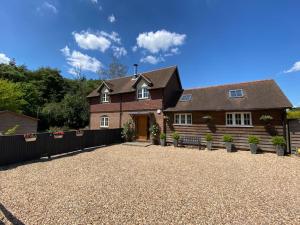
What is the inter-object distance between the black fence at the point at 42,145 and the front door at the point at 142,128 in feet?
14.2

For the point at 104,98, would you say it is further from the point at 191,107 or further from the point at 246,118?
the point at 246,118

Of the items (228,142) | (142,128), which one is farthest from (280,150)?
(142,128)

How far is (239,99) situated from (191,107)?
12.2 ft

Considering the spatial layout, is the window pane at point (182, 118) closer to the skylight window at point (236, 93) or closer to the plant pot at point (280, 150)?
the skylight window at point (236, 93)

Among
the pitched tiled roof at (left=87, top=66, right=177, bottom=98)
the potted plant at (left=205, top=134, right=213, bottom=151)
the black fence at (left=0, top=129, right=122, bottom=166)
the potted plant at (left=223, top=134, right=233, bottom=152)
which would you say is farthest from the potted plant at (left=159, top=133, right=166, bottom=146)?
the black fence at (left=0, top=129, right=122, bottom=166)

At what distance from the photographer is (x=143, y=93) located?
692 inches

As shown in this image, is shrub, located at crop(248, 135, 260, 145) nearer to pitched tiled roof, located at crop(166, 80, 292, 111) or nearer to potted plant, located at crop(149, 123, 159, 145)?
pitched tiled roof, located at crop(166, 80, 292, 111)

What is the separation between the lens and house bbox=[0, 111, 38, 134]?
17547 millimetres

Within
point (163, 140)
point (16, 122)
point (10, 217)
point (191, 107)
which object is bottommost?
point (10, 217)

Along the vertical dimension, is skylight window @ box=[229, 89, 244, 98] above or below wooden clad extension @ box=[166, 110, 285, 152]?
above

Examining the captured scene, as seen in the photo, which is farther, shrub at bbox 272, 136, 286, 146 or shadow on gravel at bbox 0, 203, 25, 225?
shrub at bbox 272, 136, 286, 146

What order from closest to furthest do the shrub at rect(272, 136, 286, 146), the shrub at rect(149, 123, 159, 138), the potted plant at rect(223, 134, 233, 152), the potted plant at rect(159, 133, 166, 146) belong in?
the shrub at rect(272, 136, 286, 146), the potted plant at rect(223, 134, 233, 152), the potted plant at rect(159, 133, 166, 146), the shrub at rect(149, 123, 159, 138)

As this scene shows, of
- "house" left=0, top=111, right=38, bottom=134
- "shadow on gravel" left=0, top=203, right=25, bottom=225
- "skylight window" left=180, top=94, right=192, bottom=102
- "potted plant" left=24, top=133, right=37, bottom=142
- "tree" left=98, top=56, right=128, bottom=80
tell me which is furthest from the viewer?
"tree" left=98, top=56, right=128, bottom=80

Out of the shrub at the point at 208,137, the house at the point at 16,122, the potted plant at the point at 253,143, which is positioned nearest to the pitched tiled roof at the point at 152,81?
the shrub at the point at 208,137
